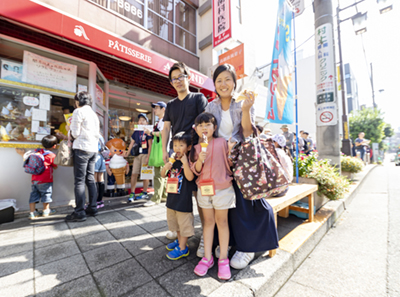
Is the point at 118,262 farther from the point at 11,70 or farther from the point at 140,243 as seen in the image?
the point at 11,70

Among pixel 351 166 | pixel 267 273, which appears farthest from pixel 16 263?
pixel 351 166

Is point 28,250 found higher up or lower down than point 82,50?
lower down

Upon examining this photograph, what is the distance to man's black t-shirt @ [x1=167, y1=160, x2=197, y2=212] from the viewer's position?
1925 millimetres

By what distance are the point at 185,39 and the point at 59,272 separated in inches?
310

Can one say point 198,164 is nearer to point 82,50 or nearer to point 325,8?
point 82,50

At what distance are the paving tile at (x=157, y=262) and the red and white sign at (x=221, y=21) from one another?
20.9ft

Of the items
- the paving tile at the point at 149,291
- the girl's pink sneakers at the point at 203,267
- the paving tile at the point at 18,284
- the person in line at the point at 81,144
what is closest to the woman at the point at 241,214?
the girl's pink sneakers at the point at 203,267

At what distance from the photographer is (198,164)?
1758 mm

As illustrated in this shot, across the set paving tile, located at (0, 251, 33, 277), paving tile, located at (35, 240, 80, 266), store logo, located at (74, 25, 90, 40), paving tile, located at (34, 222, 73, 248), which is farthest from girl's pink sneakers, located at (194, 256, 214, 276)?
store logo, located at (74, 25, 90, 40)

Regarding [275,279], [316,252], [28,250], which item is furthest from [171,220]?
[316,252]

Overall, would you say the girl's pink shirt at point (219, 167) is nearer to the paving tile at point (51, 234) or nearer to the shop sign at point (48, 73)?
the paving tile at point (51, 234)

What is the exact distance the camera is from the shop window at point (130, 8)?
525 centimetres

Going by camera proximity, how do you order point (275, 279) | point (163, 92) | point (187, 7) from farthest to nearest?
point (187, 7), point (163, 92), point (275, 279)

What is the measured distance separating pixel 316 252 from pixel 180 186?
205 cm
